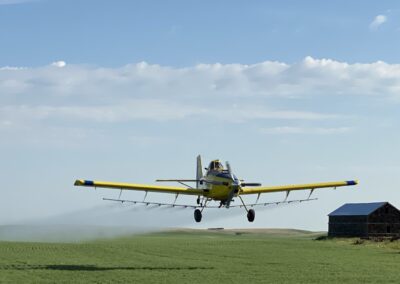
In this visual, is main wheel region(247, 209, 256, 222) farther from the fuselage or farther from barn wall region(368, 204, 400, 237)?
barn wall region(368, 204, 400, 237)

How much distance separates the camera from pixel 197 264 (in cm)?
8506

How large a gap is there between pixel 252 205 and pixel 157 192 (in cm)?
861

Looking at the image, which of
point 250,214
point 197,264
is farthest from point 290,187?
point 197,264

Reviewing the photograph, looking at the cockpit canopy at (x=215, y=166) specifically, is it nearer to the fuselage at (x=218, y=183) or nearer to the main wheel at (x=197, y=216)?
the fuselage at (x=218, y=183)

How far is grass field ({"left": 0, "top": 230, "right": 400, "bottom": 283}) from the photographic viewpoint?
216 feet

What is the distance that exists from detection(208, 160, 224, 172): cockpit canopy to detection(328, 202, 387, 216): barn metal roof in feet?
268

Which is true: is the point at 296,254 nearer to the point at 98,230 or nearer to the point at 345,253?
the point at 345,253

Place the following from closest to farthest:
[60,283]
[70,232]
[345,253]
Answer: [60,283]
[345,253]
[70,232]

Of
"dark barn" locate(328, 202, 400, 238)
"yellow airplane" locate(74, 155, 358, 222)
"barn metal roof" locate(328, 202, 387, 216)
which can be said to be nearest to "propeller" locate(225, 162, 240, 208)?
"yellow airplane" locate(74, 155, 358, 222)

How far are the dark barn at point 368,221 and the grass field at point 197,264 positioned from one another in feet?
28.7

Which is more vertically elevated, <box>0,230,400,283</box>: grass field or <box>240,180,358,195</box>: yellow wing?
<box>240,180,358,195</box>: yellow wing

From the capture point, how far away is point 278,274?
7150 cm

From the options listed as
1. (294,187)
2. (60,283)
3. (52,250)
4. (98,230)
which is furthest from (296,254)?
(60,283)

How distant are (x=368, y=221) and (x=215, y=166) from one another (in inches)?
3207
